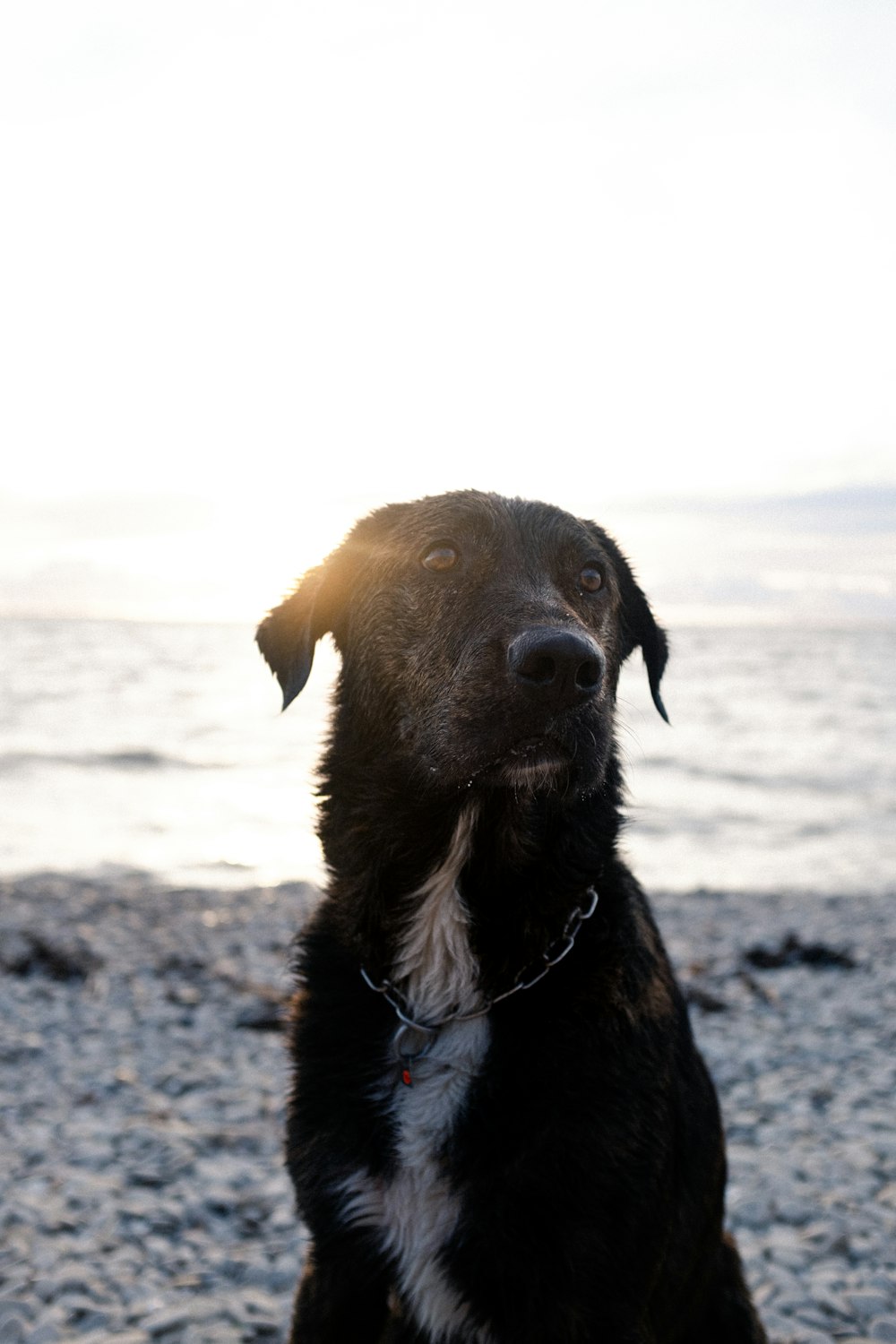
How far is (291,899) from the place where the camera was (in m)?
12.6

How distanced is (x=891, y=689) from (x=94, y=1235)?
45.1 m

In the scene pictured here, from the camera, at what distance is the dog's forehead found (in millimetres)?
3545

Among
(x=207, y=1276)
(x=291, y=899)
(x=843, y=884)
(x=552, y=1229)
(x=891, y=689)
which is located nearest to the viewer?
(x=552, y=1229)

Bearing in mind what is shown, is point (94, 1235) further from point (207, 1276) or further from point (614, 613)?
point (614, 613)

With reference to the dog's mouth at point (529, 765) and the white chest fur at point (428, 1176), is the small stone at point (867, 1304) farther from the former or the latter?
the dog's mouth at point (529, 765)

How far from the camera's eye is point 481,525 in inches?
140

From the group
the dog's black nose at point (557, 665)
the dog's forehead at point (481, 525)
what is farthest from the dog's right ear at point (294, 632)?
the dog's black nose at point (557, 665)

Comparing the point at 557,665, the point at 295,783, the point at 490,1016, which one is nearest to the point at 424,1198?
the point at 490,1016

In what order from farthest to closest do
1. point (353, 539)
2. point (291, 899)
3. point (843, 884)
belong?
1. point (843, 884)
2. point (291, 899)
3. point (353, 539)

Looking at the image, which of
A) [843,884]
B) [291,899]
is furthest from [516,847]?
[843,884]

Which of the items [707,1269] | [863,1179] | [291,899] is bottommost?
[291,899]

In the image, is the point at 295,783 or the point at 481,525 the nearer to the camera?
the point at 481,525

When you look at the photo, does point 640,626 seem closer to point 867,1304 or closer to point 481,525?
point 481,525

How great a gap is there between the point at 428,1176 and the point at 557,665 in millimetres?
1385
